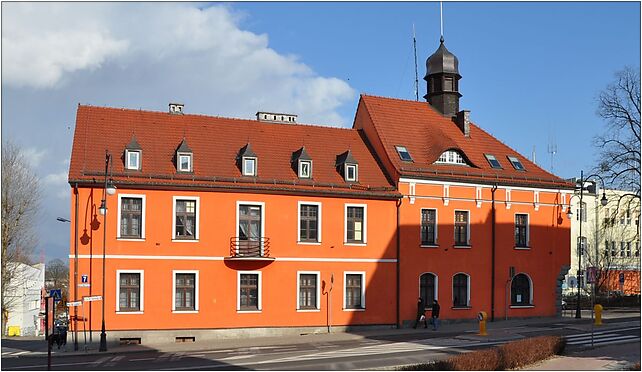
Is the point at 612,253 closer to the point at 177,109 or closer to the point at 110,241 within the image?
the point at 177,109

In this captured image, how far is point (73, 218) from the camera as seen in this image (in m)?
31.9

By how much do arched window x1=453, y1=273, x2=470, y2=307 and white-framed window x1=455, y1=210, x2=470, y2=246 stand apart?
1786 millimetres

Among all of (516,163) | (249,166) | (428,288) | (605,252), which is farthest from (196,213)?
(605,252)

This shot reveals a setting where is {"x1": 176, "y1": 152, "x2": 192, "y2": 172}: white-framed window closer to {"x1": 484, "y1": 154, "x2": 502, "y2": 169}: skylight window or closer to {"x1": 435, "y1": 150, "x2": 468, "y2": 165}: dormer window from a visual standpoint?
{"x1": 435, "y1": 150, "x2": 468, "y2": 165}: dormer window

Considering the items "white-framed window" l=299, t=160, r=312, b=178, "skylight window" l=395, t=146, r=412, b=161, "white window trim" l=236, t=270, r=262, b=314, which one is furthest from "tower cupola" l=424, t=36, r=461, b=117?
"white window trim" l=236, t=270, r=262, b=314

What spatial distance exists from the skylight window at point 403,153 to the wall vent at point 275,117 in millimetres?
6411

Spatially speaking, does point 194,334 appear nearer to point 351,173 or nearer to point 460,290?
point 351,173

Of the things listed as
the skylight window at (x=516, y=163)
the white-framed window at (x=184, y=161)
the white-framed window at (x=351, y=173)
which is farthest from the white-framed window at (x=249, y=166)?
the skylight window at (x=516, y=163)

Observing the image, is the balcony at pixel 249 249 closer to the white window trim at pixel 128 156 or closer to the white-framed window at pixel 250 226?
the white-framed window at pixel 250 226

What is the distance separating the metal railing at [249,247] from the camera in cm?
3403

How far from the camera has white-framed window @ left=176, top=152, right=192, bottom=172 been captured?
112 ft

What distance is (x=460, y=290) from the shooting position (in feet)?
128

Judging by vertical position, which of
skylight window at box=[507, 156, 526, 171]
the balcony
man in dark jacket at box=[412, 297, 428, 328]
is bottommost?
man in dark jacket at box=[412, 297, 428, 328]

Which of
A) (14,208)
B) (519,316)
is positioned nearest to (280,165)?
(519,316)
